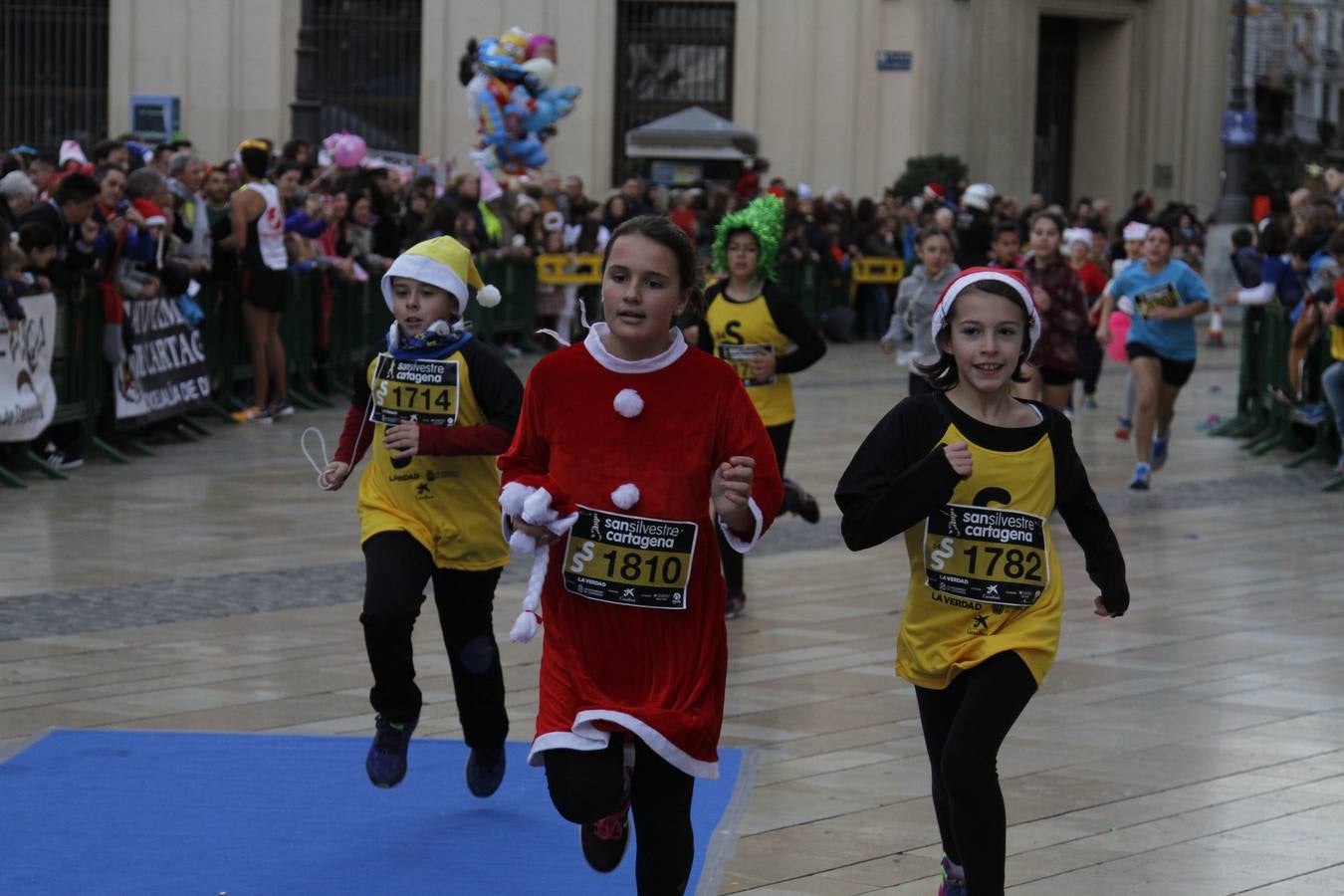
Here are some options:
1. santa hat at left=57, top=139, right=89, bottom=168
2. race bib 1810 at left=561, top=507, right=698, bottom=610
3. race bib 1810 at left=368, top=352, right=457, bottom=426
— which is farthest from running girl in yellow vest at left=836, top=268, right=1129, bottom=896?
santa hat at left=57, top=139, right=89, bottom=168

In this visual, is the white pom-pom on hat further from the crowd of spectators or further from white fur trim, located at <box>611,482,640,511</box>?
the crowd of spectators

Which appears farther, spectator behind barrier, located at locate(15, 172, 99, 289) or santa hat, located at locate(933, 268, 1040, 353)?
spectator behind barrier, located at locate(15, 172, 99, 289)

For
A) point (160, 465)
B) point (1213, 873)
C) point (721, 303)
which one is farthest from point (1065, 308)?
point (1213, 873)

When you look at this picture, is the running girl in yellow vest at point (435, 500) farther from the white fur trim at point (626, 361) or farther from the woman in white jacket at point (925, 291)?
the woman in white jacket at point (925, 291)

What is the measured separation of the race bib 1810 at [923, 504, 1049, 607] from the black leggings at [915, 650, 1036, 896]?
16 centimetres

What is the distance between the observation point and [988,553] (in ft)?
16.4

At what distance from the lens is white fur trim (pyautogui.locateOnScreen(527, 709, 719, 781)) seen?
4711 millimetres

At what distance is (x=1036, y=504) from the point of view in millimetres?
5020

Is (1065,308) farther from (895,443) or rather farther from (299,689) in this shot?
(895,443)

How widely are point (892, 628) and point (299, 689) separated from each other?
287 cm

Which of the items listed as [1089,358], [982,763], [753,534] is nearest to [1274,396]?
[1089,358]

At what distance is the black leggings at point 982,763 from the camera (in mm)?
4812

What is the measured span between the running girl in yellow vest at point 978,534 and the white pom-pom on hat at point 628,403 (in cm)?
49

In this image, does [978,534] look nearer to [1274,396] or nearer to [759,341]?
[759,341]
